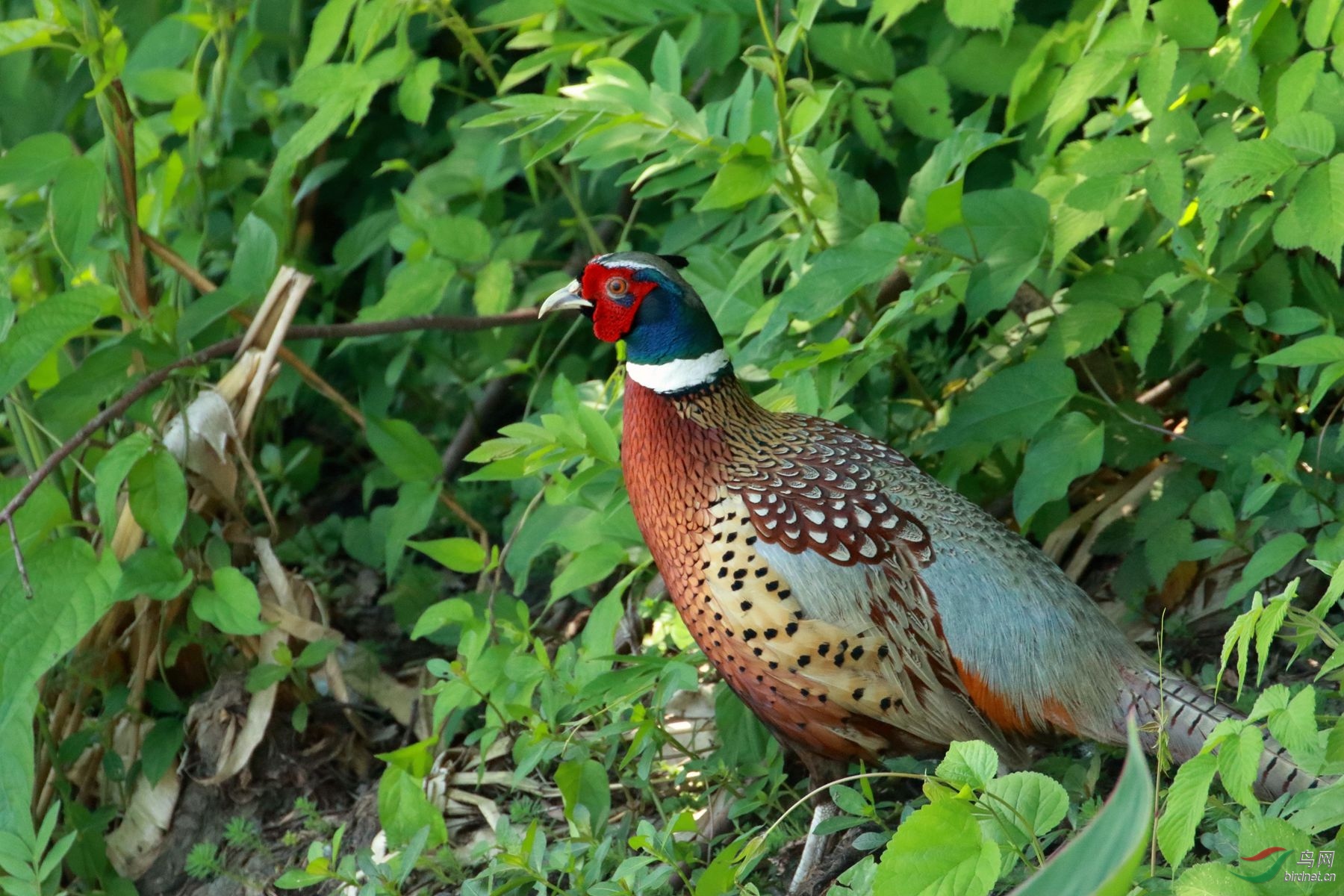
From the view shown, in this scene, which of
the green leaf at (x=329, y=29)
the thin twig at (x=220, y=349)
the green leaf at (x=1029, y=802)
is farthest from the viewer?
the green leaf at (x=329, y=29)

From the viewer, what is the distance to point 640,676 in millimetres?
2459

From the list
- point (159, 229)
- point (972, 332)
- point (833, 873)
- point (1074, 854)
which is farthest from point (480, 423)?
point (1074, 854)

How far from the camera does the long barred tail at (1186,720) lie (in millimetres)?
2041

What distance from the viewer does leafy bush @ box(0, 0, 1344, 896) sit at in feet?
8.20

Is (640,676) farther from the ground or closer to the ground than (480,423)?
farther from the ground

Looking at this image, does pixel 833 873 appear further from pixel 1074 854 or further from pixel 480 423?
pixel 480 423

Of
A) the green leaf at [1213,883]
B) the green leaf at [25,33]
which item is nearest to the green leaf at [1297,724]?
the green leaf at [1213,883]

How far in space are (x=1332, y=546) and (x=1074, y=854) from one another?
142 cm

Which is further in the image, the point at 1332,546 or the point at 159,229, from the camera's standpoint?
the point at 159,229

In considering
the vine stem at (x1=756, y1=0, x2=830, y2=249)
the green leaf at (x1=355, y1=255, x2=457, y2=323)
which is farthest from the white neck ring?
the green leaf at (x1=355, y1=255, x2=457, y2=323)

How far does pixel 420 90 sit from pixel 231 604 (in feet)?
4.46

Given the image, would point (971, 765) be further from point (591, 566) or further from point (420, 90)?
point (420, 90)

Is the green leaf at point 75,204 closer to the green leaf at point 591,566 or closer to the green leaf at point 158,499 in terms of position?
the green leaf at point 158,499

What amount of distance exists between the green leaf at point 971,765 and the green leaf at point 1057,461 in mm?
969
